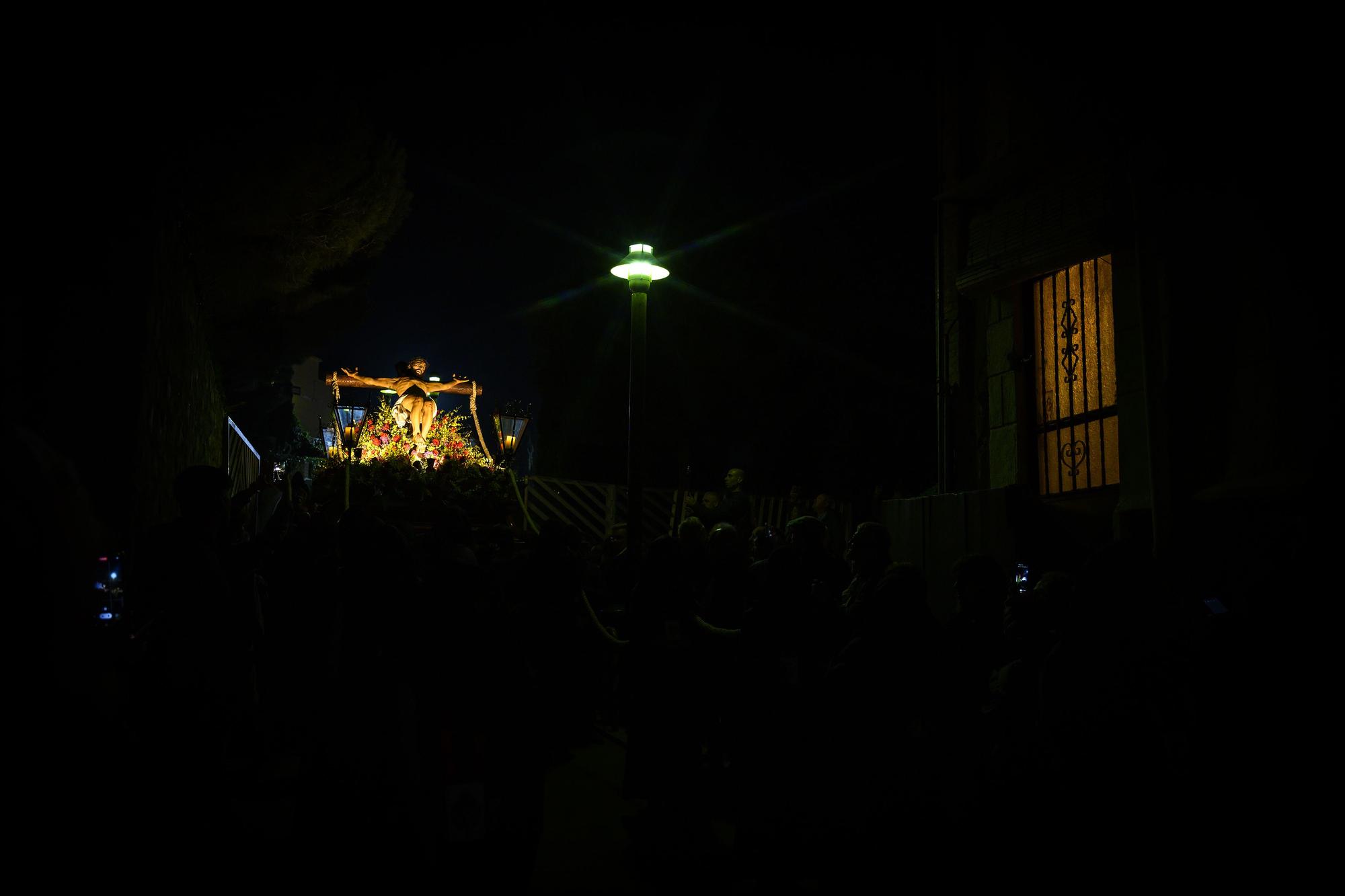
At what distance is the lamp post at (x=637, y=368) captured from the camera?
32.6 ft

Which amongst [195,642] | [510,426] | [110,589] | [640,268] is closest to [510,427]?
[510,426]

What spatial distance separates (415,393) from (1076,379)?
965 cm

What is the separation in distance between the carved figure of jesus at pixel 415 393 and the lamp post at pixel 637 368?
15.7 ft

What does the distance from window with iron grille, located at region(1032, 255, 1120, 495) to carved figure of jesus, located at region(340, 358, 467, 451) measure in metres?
8.64

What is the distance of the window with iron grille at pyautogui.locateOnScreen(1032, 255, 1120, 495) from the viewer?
29.8 feet

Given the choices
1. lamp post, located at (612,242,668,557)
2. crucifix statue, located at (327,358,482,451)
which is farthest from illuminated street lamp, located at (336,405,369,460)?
lamp post, located at (612,242,668,557)

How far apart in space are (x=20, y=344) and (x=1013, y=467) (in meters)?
8.86

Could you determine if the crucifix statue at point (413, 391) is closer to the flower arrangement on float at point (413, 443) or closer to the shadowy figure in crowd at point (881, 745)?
the flower arrangement on float at point (413, 443)

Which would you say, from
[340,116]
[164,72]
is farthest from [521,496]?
[164,72]

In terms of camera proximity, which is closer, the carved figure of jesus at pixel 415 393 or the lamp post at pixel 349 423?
the lamp post at pixel 349 423

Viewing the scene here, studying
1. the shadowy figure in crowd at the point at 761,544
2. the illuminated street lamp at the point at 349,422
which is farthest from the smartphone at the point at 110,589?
the illuminated street lamp at the point at 349,422

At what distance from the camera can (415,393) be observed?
47.7 feet

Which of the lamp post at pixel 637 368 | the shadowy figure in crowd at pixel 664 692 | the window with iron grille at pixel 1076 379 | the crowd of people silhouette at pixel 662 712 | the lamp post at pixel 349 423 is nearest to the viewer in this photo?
the crowd of people silhouette at pixel 662 712

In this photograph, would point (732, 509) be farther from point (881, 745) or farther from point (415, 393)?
point (881, 745)
